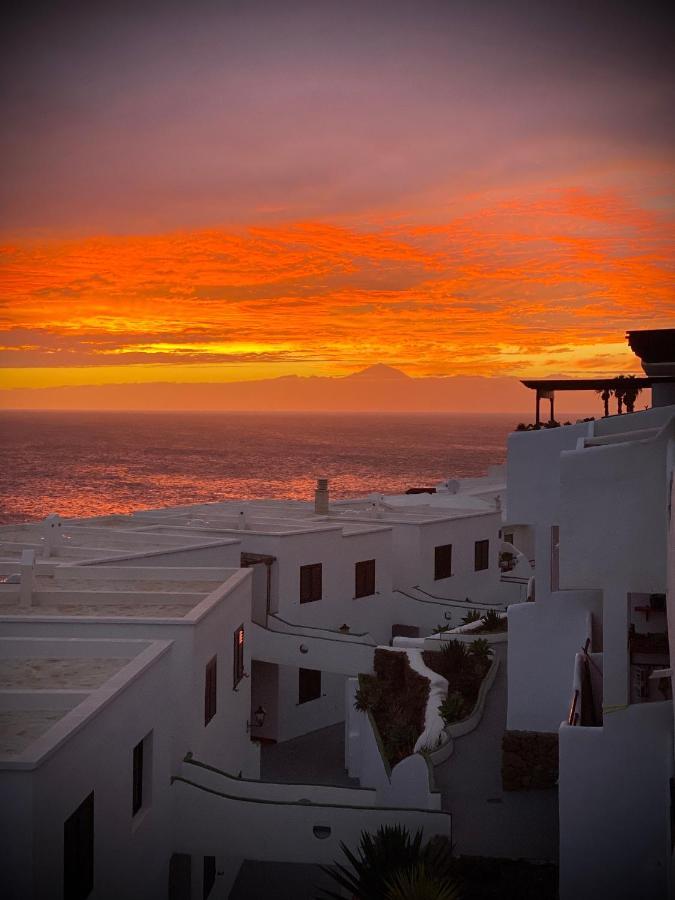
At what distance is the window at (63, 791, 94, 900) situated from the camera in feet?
31.7

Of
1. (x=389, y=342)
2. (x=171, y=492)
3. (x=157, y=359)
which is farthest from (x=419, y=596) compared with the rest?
(x=171, y=492)

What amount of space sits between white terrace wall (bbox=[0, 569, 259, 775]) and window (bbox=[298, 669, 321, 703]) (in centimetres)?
848

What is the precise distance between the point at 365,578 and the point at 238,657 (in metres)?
11.3

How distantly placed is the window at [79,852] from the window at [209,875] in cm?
485

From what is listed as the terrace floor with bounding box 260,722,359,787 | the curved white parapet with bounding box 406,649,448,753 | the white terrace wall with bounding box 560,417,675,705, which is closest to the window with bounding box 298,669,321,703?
the terrace floor with bounding box 260,722,359,787

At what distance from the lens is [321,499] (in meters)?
32.8

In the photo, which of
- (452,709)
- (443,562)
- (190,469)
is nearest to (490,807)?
(452,709)

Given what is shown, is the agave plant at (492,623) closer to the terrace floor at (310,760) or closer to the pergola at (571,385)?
the terrace floor at (310,760)

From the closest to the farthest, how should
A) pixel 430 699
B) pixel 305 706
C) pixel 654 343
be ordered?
Answer: pixel 654 343
pixel 430 699
pixel 305 706

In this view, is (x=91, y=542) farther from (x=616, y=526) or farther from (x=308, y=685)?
(x=616, y=526)

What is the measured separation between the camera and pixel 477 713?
19469mm

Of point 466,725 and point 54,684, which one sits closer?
point 54,684

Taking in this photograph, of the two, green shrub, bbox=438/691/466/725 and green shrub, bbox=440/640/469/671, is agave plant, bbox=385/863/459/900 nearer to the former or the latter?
green shrub, bbox=438/691/466/725

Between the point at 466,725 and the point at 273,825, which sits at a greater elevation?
the point at 273,825
